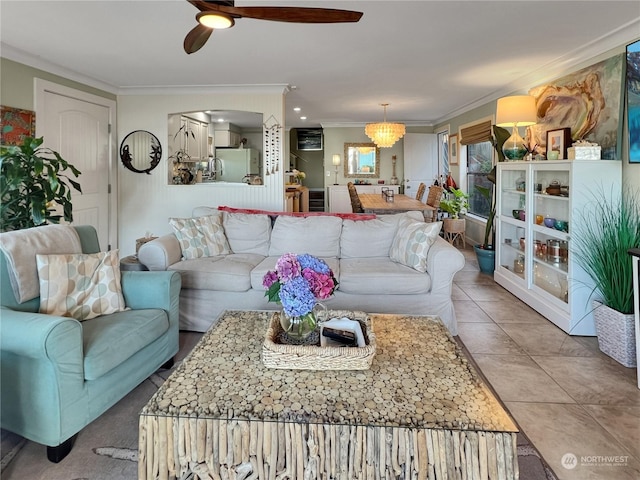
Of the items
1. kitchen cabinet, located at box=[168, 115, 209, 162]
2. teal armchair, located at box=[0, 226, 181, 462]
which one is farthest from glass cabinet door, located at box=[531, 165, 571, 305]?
kitchen cabinet, located at box=[168, 115, 209, 162]

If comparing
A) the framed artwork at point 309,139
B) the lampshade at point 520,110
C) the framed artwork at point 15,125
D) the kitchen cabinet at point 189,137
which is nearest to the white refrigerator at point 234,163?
the kitchen cabinet at point 189,137

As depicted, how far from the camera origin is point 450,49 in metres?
3.78

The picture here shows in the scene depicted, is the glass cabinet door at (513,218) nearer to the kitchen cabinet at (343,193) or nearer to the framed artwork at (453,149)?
the framed artwork at (453,149)

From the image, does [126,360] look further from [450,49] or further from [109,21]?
[450,49]

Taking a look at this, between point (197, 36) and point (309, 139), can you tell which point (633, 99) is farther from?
point (309, 139)

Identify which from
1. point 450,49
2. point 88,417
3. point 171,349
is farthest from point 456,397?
point 450,49

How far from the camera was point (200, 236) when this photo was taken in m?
3.74

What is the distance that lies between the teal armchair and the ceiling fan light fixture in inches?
59.7

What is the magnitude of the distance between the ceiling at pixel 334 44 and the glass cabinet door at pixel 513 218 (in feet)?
3.54

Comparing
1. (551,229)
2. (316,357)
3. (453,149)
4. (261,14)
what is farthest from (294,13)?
(453,149)

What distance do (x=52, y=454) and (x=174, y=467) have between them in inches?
30.9

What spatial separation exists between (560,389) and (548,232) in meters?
1.72

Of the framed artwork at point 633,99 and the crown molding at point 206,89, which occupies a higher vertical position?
the crown molding at point 206,89

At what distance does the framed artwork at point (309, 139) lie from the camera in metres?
11.7
